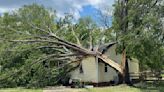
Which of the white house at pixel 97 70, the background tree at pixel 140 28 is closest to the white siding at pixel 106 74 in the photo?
the white house at pixel 97 70

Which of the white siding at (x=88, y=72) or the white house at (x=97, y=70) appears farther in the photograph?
the white siding at (x=88, y=72)

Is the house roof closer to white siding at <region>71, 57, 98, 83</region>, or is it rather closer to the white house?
the white house

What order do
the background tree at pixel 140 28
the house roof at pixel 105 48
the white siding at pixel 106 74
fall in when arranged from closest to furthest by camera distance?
the background tree at pixel 140 28 < the house roof at pixel 105 48 < the white siding at pixel 106 74

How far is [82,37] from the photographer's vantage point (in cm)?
3566

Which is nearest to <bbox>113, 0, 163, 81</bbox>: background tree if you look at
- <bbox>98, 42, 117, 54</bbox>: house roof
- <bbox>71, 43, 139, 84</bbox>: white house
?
<bbox>98, 42, 117, 54</bbox>: house roof

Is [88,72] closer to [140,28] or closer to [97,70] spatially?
Answer: [97,70]

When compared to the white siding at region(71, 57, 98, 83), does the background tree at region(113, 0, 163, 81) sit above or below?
above

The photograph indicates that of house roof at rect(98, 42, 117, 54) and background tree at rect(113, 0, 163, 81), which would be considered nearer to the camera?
background tree at rect(113, 0, 163, 81)

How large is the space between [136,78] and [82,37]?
7026 millimetres

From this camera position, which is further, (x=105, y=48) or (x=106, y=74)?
(x=106, y=74)

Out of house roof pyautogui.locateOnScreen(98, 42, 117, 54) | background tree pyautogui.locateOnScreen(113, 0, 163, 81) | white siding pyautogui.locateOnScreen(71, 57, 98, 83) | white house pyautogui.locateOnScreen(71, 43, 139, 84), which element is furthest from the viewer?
white siding pyautogui.locateOnScreen(71, 57, 98, 83)

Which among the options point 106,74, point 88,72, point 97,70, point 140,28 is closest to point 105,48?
point 97,70

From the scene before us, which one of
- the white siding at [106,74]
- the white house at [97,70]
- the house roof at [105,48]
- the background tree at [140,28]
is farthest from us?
the white siding at [106,74]

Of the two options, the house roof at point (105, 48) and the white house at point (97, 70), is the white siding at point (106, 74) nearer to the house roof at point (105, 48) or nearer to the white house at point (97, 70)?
the white house at point (97, 70)
